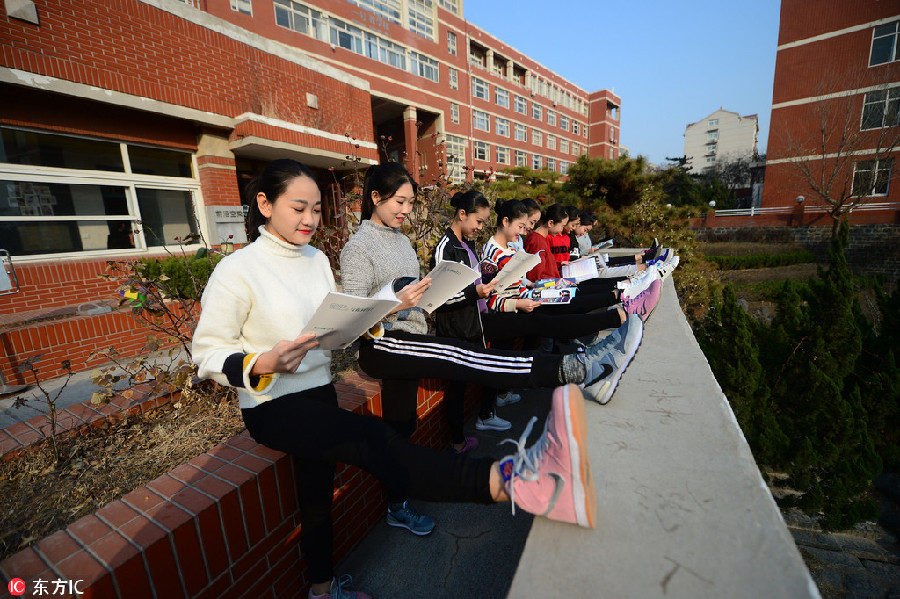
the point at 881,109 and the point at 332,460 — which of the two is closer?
the point at 332,460

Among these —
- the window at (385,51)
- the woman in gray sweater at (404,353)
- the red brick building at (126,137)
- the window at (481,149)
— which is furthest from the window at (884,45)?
the woman in gray sweater at (404,353)

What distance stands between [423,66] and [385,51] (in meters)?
3.08

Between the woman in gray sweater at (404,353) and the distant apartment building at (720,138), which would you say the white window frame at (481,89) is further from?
the distant apartment building at (720,138)

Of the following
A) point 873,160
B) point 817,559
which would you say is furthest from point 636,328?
point 873,160

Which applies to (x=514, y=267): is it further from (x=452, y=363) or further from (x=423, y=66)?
(x=423, y=66)

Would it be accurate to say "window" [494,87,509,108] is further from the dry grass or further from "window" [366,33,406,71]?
the dry grass

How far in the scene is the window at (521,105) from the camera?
3278 centimetres

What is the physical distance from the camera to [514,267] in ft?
8.43

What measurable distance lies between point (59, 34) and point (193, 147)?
2091mm

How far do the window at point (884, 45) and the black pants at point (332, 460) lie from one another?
26868mm

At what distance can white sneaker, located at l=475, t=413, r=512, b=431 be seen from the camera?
2861mm

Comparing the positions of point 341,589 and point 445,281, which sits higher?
point 445,281

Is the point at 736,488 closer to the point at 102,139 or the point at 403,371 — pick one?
the point at 403,371

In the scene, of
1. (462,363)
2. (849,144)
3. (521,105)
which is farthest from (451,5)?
(462,363)
